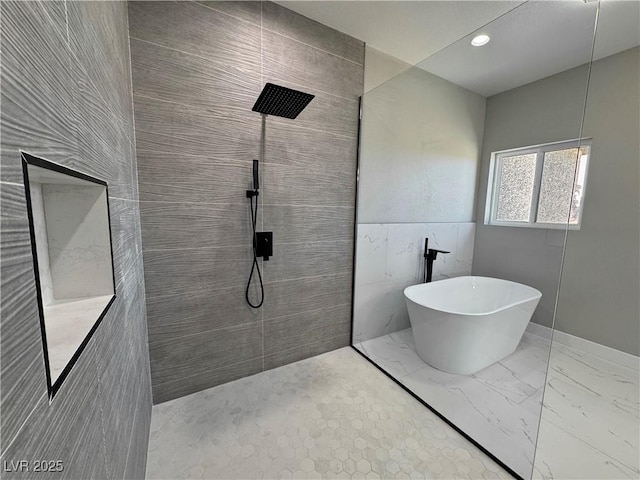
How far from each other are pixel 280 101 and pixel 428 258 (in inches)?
76.9

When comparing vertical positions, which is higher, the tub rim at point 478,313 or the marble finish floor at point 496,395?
the tub rim at point 478,313

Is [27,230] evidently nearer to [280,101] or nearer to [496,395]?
[280,101]

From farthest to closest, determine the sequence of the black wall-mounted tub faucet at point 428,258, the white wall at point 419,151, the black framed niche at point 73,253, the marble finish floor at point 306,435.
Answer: the black wall-mounted tub faucet at point 428,258 < the white wall at point 419,151 < the marble finish floor at point 306,435 < the black framed niche at point 73,253

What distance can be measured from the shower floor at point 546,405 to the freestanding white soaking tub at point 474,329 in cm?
8

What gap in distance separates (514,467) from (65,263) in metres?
2.14

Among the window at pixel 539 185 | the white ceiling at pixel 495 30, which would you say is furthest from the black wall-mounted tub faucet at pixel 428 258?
the white ceiling at pixel 495 30

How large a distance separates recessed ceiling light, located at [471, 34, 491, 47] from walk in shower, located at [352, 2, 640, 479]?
13 mm

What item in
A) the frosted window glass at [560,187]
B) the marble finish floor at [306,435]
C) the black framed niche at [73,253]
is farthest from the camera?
the frosted window glass at [560,187]

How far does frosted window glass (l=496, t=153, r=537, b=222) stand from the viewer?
1859 mm

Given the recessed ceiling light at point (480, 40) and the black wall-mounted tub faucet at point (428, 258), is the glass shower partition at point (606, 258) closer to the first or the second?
the recessed ceiling light at point (480, 40)

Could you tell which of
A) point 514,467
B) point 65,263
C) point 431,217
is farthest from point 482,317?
point 65,263

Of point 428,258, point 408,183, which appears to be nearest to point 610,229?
point 428,258

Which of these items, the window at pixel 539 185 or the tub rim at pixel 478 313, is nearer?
the window at pixel 539 185

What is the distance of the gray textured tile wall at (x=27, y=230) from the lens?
0.33 metres
